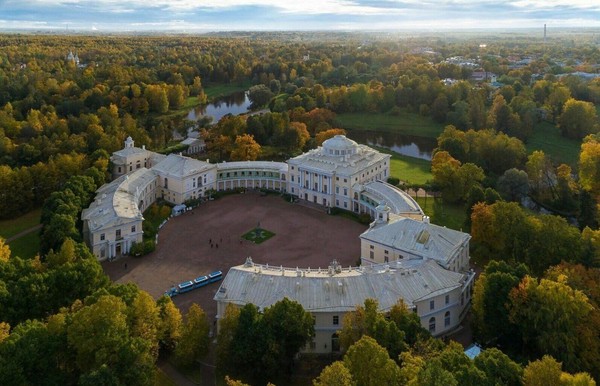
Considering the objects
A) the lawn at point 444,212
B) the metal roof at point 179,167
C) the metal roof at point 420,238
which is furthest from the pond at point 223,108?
the metal roof at point 420,238

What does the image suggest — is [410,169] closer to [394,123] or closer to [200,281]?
[394,123]

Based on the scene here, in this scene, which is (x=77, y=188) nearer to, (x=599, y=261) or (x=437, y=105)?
(x=599, y=261)

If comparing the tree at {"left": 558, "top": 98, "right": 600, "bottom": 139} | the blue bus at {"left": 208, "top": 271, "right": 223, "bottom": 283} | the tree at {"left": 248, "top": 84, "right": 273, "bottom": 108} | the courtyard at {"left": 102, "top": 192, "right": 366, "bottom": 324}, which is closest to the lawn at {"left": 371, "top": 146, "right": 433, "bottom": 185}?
the courtyard at {"left": 102, "top": 192, "right": 366, "bottom": 324}

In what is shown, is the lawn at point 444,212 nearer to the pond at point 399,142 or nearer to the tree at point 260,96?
the pond at point 399,142

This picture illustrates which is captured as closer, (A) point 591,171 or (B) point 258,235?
(B) point 258,235

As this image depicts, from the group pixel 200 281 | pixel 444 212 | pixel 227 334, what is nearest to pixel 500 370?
pixel 227 334

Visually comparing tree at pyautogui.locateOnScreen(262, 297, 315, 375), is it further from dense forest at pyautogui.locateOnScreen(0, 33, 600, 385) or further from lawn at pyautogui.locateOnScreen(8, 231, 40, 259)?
lawn at pyautogui.locateOnScreen(8, 231, 40, 259)
